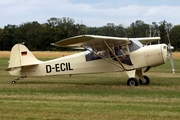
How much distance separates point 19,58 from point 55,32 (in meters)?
62.1

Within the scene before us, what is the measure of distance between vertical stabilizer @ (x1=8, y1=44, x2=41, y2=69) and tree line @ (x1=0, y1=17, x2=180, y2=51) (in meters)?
55.7

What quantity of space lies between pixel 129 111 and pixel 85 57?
26.1 feet

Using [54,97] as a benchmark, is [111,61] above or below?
above

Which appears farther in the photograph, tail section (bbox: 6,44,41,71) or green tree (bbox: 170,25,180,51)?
green tree (bbox: 170,25,180,51)

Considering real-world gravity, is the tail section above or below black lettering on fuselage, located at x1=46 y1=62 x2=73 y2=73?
above

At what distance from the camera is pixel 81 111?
8367 millimetres

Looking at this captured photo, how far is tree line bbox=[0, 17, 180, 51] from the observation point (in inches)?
3011

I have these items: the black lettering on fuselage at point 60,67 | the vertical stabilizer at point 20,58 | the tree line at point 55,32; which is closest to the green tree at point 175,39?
the tree line at point 55,32

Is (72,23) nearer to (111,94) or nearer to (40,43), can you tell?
(40,43)

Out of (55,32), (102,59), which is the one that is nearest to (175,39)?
(55,32)

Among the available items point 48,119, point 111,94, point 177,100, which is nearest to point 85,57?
point 111,94

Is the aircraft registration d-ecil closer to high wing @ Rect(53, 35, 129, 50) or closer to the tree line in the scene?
high wing @ Rect(53, 35, 129, 50)

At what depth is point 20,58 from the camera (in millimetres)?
16469

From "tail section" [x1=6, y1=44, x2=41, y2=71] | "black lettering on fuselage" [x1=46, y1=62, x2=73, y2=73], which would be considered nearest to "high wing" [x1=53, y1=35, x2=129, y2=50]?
"black lettering on fuselage" [x1=46, y1=62, x2=73, y2=73]
